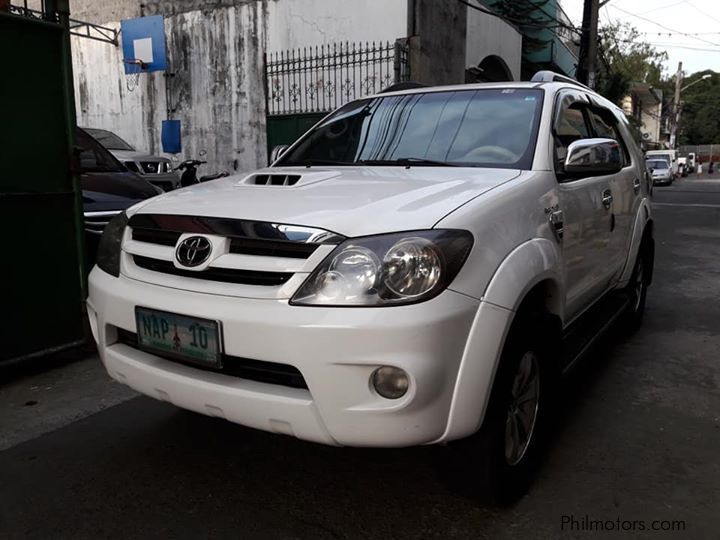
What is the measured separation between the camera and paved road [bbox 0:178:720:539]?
2342mm

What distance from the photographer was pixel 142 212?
259 centimetres

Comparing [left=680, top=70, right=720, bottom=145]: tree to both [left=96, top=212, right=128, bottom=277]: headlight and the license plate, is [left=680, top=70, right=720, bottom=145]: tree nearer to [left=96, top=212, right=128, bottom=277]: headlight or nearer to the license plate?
[left=96, top=212, right=128, bottom=277]: headlight

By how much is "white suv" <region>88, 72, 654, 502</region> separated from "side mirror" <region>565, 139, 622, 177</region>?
0.03 ft

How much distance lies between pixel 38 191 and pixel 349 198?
239 cm

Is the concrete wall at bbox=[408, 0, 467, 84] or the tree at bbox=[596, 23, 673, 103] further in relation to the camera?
the tree at bbox=[596, 23, 673, 103]

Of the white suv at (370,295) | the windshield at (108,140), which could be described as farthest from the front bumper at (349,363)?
the windshield at (108,140)

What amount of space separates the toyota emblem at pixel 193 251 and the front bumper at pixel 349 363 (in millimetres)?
187

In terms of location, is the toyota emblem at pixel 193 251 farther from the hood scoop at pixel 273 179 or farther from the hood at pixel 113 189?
the hood at pixel 113 189

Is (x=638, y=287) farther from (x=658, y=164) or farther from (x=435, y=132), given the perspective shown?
(x=658, y=164)

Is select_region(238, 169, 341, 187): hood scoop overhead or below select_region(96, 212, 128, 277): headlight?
overhead

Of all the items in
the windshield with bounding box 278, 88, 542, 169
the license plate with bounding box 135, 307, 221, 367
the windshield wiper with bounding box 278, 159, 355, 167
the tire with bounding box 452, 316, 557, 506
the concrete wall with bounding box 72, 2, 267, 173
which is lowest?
the tire with bounding box 452, 316, 557, 506

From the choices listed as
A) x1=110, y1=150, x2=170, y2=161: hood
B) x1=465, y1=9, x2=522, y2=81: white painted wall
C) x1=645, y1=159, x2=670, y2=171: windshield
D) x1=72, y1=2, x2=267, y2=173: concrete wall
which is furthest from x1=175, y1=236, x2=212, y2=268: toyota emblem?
x1=645, y1=159, x2=670, y2=171: windshield

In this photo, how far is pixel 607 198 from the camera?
3.55m

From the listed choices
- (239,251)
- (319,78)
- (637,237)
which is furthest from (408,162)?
(319,78)
